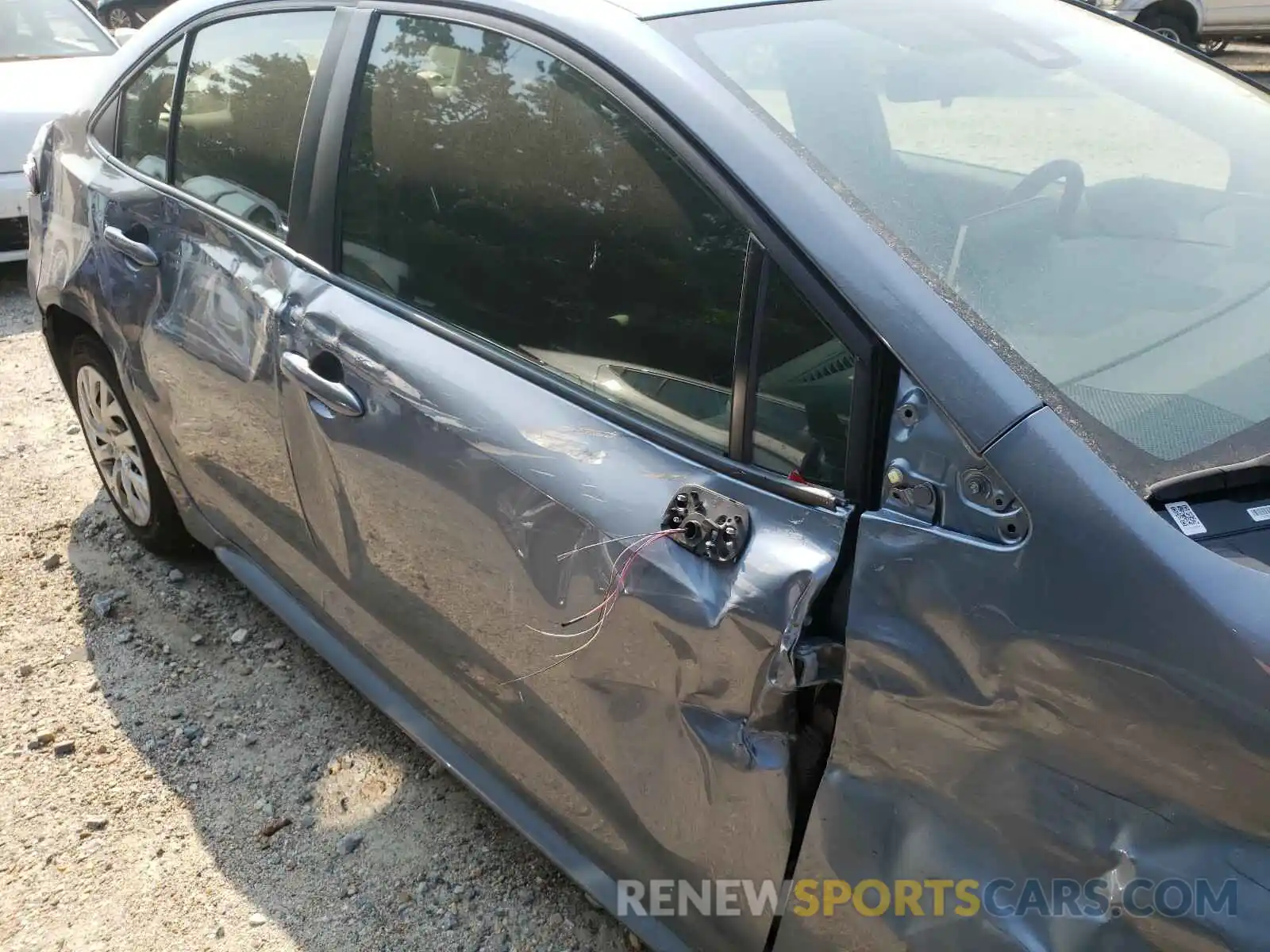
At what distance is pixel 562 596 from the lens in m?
1.69

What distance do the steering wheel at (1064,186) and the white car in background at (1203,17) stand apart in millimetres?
10913

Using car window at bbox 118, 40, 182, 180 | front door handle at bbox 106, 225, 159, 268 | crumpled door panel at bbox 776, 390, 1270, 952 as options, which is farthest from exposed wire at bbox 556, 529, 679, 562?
car window at bbox 118, 40, 182, 180

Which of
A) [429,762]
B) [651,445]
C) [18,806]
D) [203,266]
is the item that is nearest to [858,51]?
[651,445]

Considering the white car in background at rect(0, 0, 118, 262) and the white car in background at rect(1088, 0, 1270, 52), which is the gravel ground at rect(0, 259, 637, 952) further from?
the white car in background at rect(1088, 0, 1270, 52)

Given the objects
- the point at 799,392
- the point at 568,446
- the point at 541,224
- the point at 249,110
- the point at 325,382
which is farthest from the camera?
the point at 249,110

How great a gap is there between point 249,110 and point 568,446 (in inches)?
51.3

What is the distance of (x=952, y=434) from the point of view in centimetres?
129

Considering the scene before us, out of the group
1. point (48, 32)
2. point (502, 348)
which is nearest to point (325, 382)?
point (502, 348)

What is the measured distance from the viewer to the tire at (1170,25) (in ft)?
36.9

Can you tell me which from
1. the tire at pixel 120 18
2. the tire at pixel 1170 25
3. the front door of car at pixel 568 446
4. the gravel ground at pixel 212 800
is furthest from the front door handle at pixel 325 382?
the tire at pixel 1170 25

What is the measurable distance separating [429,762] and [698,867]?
1.13m

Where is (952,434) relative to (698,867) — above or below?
above

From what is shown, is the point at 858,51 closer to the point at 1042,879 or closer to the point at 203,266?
the point at 1042,879

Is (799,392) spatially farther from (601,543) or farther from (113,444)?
(113,444)
